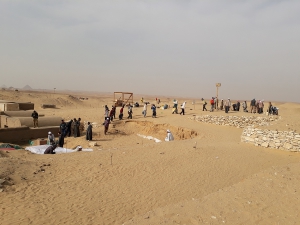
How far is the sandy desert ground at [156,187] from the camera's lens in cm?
493

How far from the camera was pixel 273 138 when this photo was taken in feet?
36.5

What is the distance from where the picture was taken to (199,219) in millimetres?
4680

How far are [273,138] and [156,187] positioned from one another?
7279 millimetres

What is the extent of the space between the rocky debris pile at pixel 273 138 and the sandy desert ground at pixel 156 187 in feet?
1.11

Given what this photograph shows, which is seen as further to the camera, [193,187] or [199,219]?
[193,187]

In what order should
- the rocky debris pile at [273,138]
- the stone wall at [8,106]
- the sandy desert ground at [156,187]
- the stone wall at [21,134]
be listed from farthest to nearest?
the stone wall at [8,106], the stone wall at [21,134], the rocky debris pile at [273,138], the sandy desert ground at [156,187]

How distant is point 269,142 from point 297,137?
3.91ft

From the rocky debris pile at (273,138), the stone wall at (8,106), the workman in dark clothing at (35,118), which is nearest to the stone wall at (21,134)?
the workman in dark clothing at (35,118)

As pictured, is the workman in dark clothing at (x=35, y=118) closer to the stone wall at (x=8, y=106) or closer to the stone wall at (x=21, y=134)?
the stone wall at (x=21, y=134)

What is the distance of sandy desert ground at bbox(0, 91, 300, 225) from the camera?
493 cm

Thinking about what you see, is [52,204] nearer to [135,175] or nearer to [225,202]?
[135,175]

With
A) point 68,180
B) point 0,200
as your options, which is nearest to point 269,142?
point 68,180

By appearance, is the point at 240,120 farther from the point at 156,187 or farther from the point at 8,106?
the point at 8,106

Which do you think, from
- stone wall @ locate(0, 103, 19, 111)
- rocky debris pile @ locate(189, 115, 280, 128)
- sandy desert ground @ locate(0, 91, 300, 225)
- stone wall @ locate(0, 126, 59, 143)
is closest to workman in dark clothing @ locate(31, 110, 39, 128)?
stone wall @ locate(0, 126, 59, 143)
